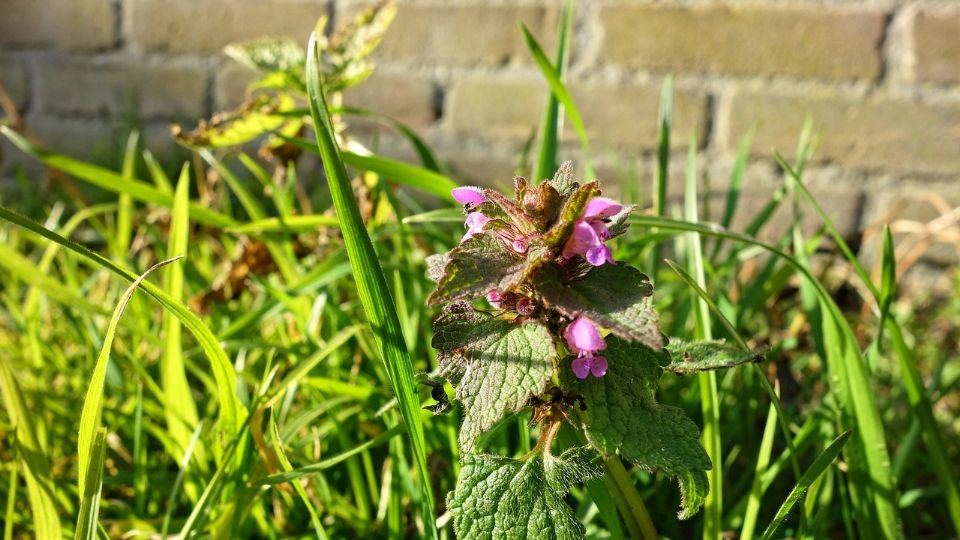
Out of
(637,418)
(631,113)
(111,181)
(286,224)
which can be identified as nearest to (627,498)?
(637,418)

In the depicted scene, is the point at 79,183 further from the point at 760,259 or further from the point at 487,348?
the point at 487,348

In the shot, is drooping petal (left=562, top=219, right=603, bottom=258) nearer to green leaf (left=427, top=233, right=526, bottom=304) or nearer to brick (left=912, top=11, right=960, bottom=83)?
green leaf (left=427, top=233, right=526, bottom=304)

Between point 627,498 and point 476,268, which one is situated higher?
point 476,268

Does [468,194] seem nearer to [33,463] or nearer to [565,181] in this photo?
[565,181]

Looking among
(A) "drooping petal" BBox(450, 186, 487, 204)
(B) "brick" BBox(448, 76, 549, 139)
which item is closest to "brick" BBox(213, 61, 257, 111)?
(B) "brick" BBox(448, 76, 549, 139)

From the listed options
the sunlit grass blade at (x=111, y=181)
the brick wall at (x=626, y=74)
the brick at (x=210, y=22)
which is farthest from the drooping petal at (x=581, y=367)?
the brick at (x=210, y=22)

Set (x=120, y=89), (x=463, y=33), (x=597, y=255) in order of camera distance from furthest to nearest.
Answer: (x=120, y=89) → (x=463, y=33) → (x=597, y=255)

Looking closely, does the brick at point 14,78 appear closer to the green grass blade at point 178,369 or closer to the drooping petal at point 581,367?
the green grass blade at point 178,369

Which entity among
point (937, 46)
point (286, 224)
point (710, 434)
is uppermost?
point (937, 46)
